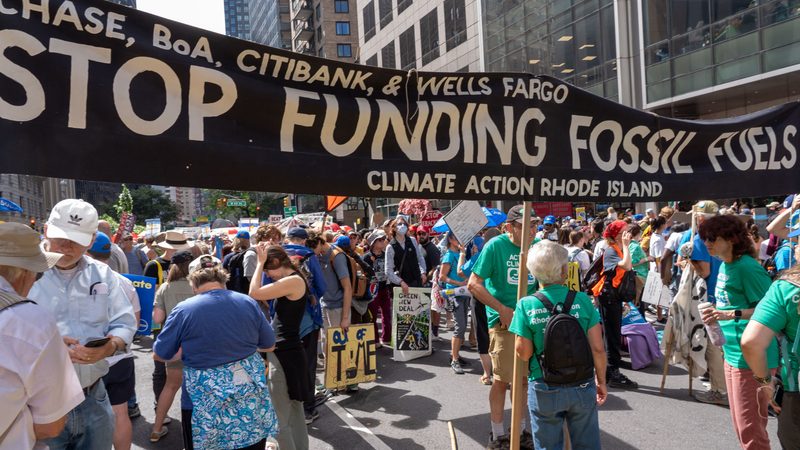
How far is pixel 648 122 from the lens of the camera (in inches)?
141

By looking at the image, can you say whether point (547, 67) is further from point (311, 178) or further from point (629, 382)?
point (311, 178)

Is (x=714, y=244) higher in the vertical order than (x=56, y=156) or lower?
lower

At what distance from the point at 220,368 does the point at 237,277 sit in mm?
3402

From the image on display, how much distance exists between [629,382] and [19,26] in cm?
679

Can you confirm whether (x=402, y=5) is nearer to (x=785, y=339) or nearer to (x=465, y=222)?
(x=465, y=222)

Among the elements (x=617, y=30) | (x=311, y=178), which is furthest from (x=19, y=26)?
(x=617, y=30)

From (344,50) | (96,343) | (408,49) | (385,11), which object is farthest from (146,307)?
(344,50)

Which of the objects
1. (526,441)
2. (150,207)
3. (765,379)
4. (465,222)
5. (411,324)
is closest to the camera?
(765,379)

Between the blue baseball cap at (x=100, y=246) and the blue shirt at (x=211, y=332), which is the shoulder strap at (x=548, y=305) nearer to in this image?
the blue shirt at (x=211, y=332)

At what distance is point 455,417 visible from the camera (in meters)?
Answer: 5.85

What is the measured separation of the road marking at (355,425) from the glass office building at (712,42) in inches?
736

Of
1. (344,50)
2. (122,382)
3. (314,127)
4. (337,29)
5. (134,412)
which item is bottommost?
(134,412)

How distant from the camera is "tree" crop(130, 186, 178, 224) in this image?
322ft

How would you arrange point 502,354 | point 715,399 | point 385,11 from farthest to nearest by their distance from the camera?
point 385,11, point 715,399, point 502,354
